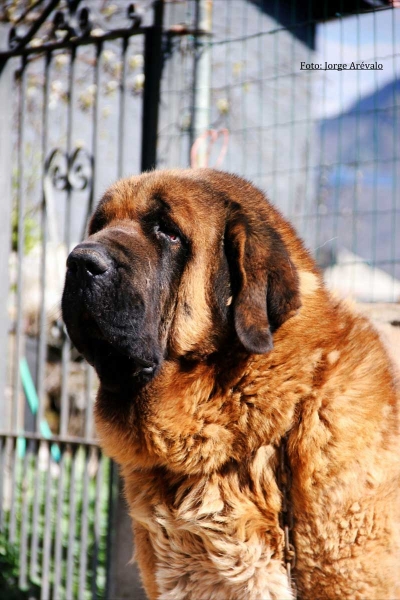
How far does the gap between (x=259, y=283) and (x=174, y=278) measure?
34 centimetres

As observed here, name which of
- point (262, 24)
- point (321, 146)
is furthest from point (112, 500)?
point (262, 24)

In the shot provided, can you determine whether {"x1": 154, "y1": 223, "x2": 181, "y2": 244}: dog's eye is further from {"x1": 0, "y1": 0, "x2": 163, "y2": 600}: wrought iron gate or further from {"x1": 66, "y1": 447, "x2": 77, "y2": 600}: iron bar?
{"x1": 66, "y1": 447, "x2": 77, "y2": 600}: iron bar

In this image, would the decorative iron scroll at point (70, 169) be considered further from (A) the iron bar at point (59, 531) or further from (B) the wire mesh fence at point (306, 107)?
(A) the iron bar at point (59, 531)

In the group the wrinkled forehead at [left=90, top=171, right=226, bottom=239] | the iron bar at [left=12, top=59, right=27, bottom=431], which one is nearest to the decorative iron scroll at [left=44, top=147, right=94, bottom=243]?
the iron bar at [left=12, top=59, right=27, bottom=431]

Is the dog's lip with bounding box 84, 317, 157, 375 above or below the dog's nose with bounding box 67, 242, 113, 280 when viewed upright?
below

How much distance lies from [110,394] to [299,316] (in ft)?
2.60

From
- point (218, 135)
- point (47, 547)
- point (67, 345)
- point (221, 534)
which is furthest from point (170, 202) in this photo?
point (47, 547)

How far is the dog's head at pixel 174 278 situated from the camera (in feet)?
8.00

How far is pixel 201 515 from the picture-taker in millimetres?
2510

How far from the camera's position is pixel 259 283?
8.04 ft

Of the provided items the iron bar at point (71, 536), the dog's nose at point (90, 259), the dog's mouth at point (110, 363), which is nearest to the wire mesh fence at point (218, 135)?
the iron bar at point (71, 536)

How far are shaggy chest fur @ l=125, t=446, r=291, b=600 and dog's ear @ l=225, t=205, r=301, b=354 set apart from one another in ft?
1.40

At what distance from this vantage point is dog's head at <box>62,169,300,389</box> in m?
2.44

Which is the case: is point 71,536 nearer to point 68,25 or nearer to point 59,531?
point 59,531
